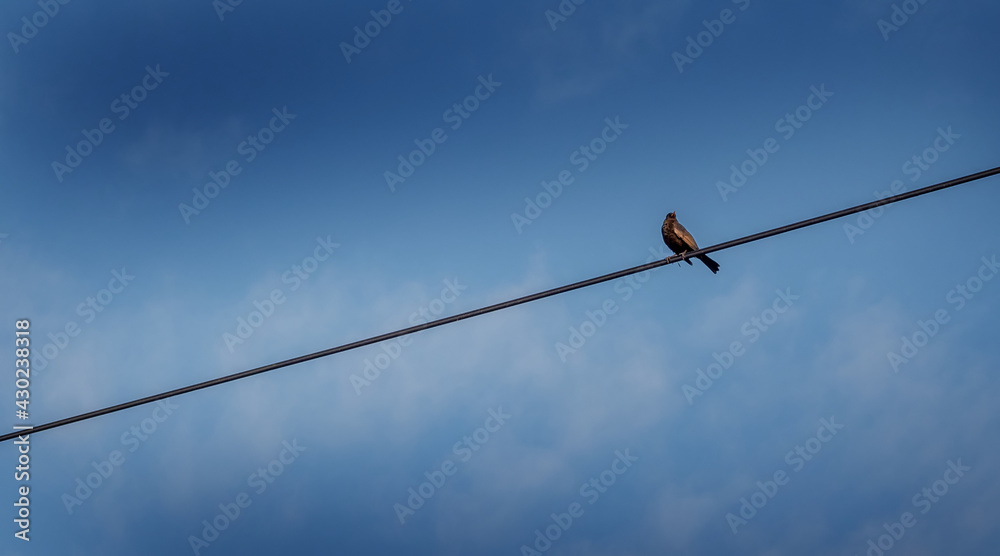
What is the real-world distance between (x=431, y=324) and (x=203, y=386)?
186cm

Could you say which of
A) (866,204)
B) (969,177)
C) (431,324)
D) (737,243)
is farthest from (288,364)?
(969,177)

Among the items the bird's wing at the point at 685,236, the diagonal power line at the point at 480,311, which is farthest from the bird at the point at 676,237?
the diagonal power line at the point at 480,311

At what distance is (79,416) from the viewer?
690 cm

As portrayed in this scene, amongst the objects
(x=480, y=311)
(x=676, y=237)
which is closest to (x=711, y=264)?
(x=676, y=237)

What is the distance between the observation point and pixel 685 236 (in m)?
14.0

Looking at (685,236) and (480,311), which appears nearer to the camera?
(480,311)

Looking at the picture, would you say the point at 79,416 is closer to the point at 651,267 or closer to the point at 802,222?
the point at 651,267

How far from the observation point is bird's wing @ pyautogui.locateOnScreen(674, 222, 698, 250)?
45.7 ft

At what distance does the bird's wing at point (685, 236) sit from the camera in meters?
13.9

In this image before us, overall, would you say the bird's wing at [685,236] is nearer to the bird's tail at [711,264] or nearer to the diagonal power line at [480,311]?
the bird's tail at [711,264]

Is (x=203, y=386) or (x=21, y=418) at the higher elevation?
(x=21, y=418)

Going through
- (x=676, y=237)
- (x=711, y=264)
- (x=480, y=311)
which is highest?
(x=676, y=237)

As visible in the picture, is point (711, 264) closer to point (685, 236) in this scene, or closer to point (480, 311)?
point (685, 236)

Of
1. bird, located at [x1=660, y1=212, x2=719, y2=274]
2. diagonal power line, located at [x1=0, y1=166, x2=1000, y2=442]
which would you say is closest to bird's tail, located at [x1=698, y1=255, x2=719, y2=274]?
bird, located at [x1=660, y1=212, x2=719, y2=274]
